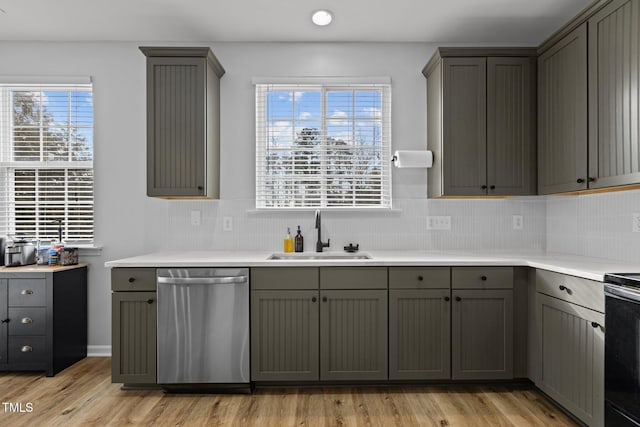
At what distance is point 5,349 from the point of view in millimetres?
2908

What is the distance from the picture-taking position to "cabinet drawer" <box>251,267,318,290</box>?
263 centimetres

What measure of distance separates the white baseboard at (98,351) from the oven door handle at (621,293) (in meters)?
3.46

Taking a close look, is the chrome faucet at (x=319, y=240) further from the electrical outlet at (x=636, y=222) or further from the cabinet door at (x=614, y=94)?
the electrical outlet at (x=636, y=222)

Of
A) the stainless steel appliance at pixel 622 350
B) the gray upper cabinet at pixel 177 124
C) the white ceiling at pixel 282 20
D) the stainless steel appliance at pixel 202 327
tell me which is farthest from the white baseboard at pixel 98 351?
the stainless steel appliance at pixel 622 350

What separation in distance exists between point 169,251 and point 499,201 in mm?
2713

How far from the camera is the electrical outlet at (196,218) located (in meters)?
3.33

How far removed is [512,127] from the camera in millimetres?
2955

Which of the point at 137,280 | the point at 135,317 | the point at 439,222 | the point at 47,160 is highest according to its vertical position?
the point at 47,160

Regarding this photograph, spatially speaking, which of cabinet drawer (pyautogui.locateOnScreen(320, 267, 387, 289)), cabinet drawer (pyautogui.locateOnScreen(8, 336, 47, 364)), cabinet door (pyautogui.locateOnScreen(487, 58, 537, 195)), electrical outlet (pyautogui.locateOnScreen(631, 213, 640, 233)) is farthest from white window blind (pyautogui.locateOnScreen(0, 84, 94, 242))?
electrical outlet (pyautogui.locateOnScreen(631, 213, 640, 233))

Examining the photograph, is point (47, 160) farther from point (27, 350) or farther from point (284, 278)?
point (284, 278)

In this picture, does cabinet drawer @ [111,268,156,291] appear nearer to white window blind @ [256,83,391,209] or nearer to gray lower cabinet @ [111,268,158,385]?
gray lower cabinet @ [111,268,158,385]

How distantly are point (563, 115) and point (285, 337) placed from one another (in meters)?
2.32

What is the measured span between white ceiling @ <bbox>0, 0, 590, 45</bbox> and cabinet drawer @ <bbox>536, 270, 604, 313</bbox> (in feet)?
6.04

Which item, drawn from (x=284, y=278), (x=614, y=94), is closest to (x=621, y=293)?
(x=614, y=94)
